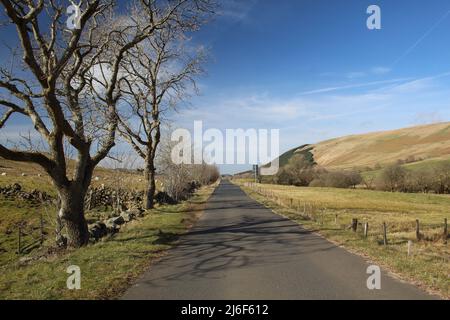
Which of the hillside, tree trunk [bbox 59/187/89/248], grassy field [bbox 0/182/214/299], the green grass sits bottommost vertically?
grassy field [bbox 0/182/214/299]

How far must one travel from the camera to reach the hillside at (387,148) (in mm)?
109900

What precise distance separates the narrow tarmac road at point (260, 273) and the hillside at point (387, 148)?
95.6 m

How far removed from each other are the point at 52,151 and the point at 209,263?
6715 millimetres

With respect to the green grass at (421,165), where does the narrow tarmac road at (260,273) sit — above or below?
below

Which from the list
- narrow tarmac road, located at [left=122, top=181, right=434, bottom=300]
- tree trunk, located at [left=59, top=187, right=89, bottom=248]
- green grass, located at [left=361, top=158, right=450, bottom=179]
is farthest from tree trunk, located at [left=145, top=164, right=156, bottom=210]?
green grass, located at [left=361, top=158, right=450, bottom=179]

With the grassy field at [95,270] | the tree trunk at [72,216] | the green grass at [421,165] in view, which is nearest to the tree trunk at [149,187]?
the grassy field at [95,270]

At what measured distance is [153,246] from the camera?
41.4ft

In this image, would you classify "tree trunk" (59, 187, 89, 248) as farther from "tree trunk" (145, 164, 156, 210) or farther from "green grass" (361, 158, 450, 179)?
"green grass" (361, 158, 450, 179)

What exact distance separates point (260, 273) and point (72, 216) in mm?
7499

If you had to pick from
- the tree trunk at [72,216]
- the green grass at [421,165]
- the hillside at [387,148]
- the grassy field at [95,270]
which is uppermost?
the hillside at [387,148]

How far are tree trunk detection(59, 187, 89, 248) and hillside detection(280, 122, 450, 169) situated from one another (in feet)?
320

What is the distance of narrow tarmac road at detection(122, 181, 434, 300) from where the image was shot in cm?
732

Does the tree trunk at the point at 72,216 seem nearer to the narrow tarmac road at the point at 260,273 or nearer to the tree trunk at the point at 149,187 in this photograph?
the narrow tarmac road at the point at 260,273
